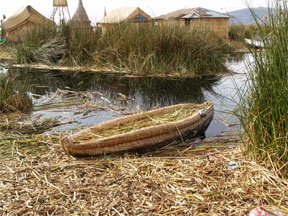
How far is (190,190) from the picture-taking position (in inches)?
85.3

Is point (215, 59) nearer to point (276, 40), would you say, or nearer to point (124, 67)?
point (124, 67)

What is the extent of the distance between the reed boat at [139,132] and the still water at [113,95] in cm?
36

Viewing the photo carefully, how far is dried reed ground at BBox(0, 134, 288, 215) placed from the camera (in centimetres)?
199

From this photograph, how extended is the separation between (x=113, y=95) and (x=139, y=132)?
9.68 ft

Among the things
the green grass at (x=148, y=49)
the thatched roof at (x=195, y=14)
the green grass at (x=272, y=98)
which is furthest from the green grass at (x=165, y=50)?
the thatched roof at (x=195, y=14)

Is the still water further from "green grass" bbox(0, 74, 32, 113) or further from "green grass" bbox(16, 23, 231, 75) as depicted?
"green grass" bbox(16, 23, 231, 75)

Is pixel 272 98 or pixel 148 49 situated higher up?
pixel 148 49

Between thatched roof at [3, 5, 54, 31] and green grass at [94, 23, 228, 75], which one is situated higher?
thatched roof at [3, 5, 54, 31]

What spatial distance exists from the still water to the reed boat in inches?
14.1

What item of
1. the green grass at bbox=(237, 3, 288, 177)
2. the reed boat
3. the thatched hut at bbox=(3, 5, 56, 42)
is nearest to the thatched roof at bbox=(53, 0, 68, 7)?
the thatched hut at bbox=(3, 5, 56, 42)

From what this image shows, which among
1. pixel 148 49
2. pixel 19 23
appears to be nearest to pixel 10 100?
pixel 148 49

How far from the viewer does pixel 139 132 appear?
286cm

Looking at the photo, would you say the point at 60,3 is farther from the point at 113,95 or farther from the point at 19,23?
the point at 113,95

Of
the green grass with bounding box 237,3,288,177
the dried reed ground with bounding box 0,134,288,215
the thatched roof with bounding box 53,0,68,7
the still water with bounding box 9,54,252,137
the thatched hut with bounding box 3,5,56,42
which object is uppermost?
the thatched roof with bounding box 53,0,68,7
